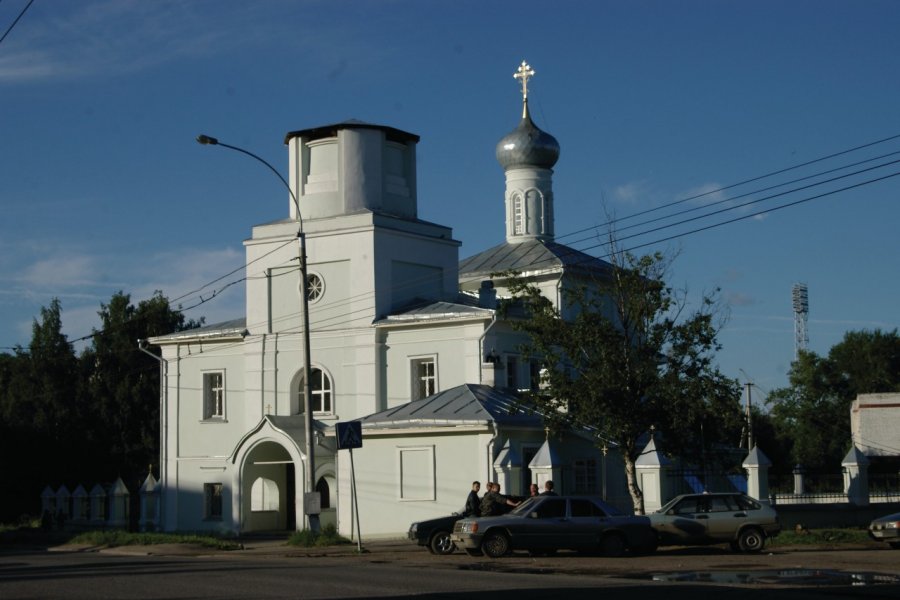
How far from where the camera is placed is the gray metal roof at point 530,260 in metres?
42.4

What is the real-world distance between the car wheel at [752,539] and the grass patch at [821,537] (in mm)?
1326

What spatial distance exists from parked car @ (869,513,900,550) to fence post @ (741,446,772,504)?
15.5 feet

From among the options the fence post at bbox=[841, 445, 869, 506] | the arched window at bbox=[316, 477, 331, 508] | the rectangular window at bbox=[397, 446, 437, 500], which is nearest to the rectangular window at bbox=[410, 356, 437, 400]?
the arched window at bbox=[316, 477, 331, 508]

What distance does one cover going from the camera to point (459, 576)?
1780 cm

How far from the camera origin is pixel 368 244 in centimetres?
3778

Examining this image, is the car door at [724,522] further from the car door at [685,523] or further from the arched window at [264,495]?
the arched window at [264,495]

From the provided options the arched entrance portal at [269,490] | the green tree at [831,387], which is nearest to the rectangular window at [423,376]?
the arched entrance portal at [269,490]

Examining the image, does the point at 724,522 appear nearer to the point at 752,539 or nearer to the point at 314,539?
the point at 752,539

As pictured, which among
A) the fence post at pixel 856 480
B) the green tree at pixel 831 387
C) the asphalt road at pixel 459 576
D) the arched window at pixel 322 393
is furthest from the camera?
the green tree at pixel 831 387

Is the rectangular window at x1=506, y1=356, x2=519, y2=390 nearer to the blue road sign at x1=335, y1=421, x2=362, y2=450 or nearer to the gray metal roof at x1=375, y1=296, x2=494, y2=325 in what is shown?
the gray metal roof at x1=375, y1=296, x2=494, y2=325

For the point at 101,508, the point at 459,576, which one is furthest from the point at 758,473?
the point at 101,508

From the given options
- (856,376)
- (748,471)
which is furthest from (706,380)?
(856,376)

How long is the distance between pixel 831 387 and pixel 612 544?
184 ft

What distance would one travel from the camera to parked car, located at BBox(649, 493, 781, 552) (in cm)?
2350
